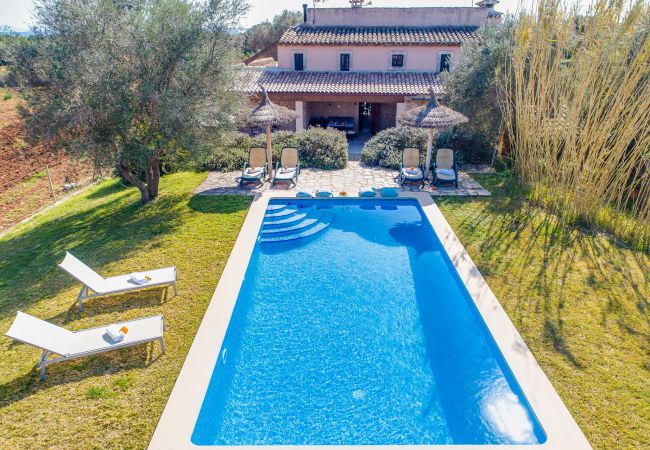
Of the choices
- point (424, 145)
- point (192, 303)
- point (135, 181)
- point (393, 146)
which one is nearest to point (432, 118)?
point (424, 145)

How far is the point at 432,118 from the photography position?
14.1 m

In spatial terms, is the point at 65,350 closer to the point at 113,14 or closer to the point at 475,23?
the point at 113,14

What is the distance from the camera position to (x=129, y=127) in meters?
12.1

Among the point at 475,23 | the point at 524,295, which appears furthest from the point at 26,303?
the point at 475,23

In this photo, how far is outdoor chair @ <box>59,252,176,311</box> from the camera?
870 centimetres

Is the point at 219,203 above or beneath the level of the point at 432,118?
beneath

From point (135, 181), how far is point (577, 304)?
13.0 metres

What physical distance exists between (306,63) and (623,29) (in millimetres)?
20143

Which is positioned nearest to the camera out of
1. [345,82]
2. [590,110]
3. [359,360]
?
[359,360]

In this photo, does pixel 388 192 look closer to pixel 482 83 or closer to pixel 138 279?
pixel 482 83

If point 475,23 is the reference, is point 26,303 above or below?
below

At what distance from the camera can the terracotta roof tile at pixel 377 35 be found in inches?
1003

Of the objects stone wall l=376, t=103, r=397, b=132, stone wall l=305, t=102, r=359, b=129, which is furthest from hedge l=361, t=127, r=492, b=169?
stone wall l=305, t=102, r=359, b=129

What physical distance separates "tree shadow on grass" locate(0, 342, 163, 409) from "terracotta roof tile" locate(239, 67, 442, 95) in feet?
58.3
